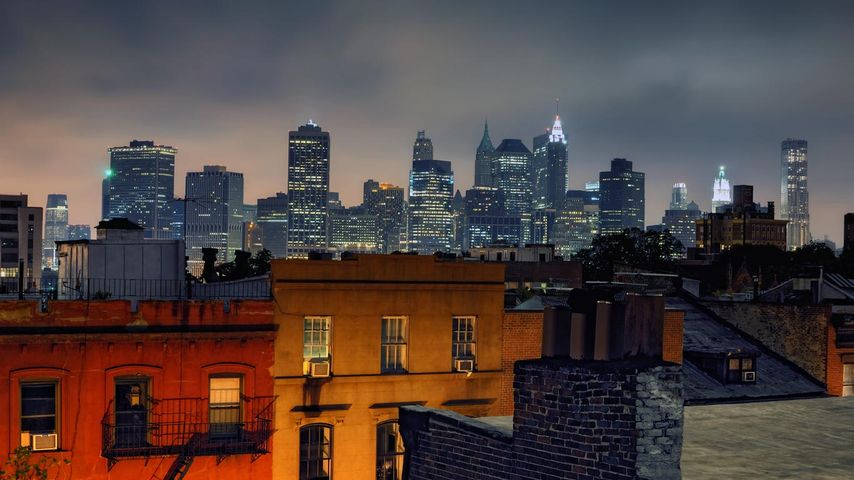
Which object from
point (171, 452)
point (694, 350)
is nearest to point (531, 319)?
point (694, 350)

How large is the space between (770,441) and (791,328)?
25.8 metres

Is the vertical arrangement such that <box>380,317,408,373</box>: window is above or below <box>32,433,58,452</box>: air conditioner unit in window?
above

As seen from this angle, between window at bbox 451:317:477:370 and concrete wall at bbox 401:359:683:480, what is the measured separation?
20.5 m

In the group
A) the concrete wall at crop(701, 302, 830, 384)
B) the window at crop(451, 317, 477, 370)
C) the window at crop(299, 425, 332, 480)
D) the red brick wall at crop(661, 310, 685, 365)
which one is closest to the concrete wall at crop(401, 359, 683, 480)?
the window at crop(299, 425, 332, 480)

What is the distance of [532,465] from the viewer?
12.2 m

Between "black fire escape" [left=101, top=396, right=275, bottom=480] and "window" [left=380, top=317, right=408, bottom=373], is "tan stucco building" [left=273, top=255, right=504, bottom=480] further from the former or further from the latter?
"black fire escape" [left=101, top=396, right=275, bottom=480]

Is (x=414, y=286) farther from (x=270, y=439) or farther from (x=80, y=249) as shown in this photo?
(x=80, y=249)

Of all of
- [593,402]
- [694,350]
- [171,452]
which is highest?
[593,402]

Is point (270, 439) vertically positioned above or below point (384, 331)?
below

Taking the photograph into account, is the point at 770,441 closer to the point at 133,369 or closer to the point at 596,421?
the point at 596,421

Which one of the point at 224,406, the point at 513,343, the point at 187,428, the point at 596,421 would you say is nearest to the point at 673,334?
the point at 513,343

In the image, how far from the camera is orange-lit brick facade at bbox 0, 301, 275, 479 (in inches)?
1057

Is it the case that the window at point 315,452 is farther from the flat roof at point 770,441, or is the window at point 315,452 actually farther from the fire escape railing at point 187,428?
the flat roof at point 770,441

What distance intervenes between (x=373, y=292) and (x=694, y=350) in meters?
13.1
